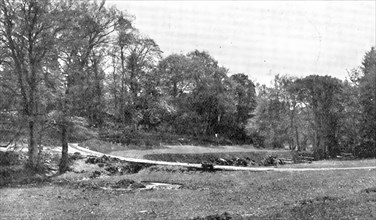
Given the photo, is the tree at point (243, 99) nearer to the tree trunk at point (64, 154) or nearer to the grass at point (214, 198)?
the tree trunk at point (64, 154)

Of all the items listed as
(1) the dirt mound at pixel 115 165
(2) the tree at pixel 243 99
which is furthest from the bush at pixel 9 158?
(2) the tree at pixel 243 99

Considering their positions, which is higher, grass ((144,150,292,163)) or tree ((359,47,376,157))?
tree ((359,47,376,157))

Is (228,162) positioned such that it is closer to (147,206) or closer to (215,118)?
(147,206)

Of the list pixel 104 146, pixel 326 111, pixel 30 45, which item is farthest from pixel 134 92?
pixel 30 45

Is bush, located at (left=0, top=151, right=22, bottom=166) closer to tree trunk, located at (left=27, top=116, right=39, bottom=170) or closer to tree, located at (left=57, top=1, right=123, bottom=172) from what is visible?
tree trunk, located at (left=27, top=116, right=39, bottom=170)

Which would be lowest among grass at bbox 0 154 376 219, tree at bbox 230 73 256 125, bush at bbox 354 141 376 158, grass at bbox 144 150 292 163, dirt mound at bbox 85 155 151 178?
grass at bbox 0 154 376 219

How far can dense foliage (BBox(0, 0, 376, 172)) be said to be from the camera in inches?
1312

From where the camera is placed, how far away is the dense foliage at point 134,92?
109ft

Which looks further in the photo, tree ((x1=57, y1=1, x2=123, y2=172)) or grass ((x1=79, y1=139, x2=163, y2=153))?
grass ((x1=79, y1=139, x2=163, y2=153))

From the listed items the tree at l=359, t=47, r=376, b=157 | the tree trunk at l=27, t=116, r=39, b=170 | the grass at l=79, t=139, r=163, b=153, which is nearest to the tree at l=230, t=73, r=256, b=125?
the tree at l=359, t=47, r=376, b=157

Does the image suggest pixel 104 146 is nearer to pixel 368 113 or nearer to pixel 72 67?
pixel 72 67

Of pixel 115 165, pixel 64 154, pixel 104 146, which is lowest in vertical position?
pixel 115 165

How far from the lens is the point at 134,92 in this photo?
72188 millimetres

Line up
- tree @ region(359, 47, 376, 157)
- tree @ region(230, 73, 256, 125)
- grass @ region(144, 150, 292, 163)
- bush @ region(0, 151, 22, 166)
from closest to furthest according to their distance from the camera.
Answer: bush @ region(0, 151, 22, 166)
grass @ region(144, 150, 292, 163)
tree @ region(359, 47, 376, 157)
tree @ region(230, 73, 256, 125)
